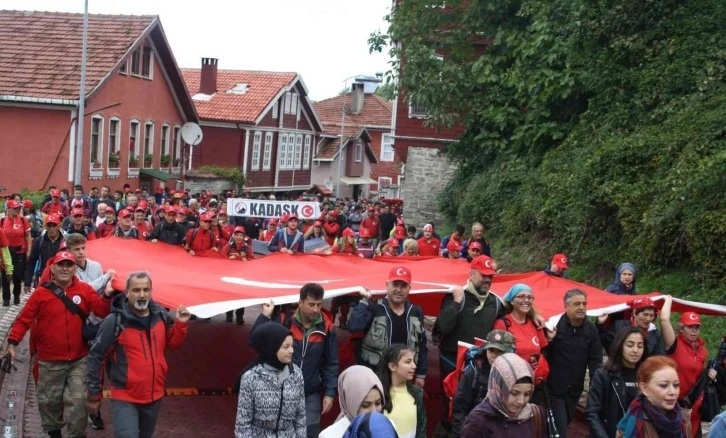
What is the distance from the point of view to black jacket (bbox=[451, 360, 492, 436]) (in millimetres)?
6773

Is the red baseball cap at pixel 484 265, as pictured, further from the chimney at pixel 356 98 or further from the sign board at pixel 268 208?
the chimney at pixel 356 98

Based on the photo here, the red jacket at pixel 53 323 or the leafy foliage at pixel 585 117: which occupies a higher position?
the leafy foliage at pixel 585 117

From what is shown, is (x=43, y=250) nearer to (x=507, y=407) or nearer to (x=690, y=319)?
(x=690, y=319)

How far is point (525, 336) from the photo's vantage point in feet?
25.6

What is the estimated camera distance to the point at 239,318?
619 inches

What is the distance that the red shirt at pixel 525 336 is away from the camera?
770 cm

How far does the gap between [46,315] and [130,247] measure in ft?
15.3

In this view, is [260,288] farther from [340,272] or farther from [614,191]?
[614,191]

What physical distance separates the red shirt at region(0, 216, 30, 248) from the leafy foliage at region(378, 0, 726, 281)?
33.9 ft

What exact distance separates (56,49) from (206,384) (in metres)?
27.5

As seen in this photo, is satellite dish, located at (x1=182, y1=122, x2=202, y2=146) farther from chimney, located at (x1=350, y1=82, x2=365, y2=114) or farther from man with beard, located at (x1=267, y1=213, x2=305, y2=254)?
chimney, located at (x1=350, y1=82, x2=365, y2=114)

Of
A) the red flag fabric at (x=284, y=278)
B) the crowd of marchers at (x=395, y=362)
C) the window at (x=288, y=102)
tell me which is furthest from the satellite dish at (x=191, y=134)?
the crowd of marchers at (x=395, y=362)

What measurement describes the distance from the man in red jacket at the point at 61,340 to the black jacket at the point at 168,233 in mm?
6839

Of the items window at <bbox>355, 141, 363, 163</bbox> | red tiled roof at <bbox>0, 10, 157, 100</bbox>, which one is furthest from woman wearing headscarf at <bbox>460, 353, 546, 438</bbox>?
window at <bbox>355, 141, 363, 163</bbox>
